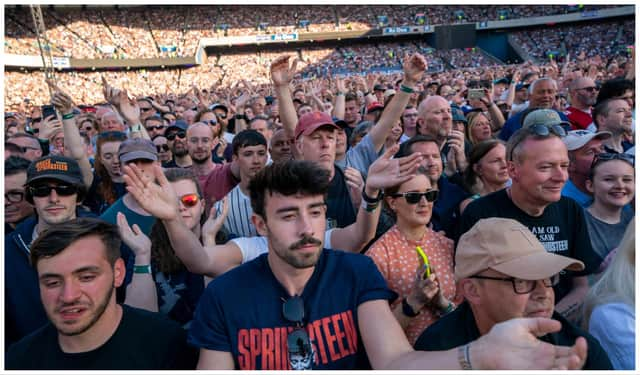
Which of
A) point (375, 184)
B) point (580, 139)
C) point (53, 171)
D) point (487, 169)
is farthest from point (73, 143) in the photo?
point (580, 139)

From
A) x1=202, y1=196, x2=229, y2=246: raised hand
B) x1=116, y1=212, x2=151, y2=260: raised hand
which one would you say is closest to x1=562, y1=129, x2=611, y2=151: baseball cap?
x1=202, y1=196, x2=229, y2=246: raised hand

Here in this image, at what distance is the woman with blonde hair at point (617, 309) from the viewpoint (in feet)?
6.21

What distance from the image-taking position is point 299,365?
1895 millimetres

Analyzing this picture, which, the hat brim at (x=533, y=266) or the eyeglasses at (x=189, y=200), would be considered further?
the eyeglasses at (x=189, y=200)

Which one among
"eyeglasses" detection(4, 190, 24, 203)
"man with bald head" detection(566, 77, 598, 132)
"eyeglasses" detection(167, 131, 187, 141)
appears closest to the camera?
"eyeglasses" detection(4, 190, 24, 203)

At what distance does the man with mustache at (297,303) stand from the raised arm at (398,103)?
2.21 m

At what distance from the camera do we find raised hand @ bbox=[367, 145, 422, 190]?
2650mm

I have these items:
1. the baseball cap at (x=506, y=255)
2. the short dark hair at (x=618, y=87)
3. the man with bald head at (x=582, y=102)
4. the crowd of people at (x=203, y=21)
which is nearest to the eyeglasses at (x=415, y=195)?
the baseball cap at (x=506, y=255)

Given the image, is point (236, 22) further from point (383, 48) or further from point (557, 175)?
point (557, 175)

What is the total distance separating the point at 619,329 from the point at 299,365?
1285mm

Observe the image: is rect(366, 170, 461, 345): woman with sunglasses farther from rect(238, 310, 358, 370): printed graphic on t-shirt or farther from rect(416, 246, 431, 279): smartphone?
rect(238, 310, 358, 370): printed graphic on t-shirt

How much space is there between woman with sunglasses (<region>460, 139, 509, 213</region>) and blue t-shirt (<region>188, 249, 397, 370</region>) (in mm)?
1821

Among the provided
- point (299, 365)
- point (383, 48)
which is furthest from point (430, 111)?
point (383, 48)

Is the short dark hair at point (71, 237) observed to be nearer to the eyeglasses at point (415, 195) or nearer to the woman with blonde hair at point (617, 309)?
the eyeglasses at point (415, 195)
